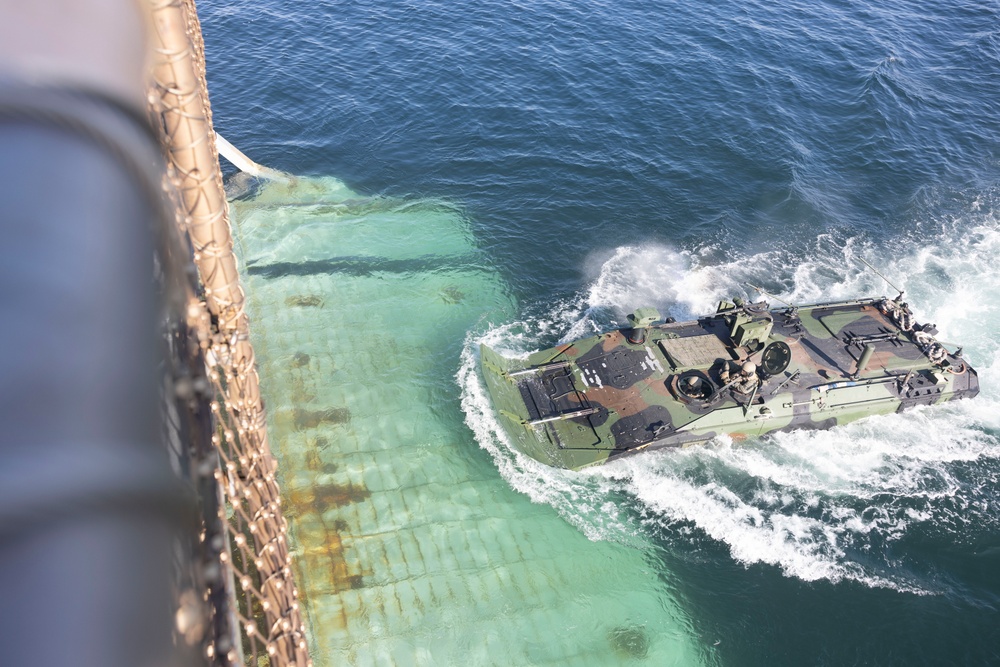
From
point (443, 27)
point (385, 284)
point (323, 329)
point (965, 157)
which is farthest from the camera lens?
point (443, 27)

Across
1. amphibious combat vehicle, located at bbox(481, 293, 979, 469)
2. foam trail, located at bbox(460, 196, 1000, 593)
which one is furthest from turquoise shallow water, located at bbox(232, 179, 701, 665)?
amphibious combat vehicle, located at bbox(481, 293, 979, 469)

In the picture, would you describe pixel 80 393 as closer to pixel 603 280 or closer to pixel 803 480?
pixel 803 480

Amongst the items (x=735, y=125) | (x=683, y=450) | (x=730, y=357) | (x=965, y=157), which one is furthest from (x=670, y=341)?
(x=965, y=157)

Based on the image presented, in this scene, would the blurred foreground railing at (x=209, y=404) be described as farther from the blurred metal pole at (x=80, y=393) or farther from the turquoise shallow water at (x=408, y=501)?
the turquoise shallow water at (x=408, y=501)

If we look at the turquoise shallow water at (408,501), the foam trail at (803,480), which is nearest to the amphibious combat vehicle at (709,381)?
the foam trail at (803,480)

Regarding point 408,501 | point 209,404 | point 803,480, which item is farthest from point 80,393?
point 803,480

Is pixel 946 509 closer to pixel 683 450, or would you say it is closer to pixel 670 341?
pixel 683 450
